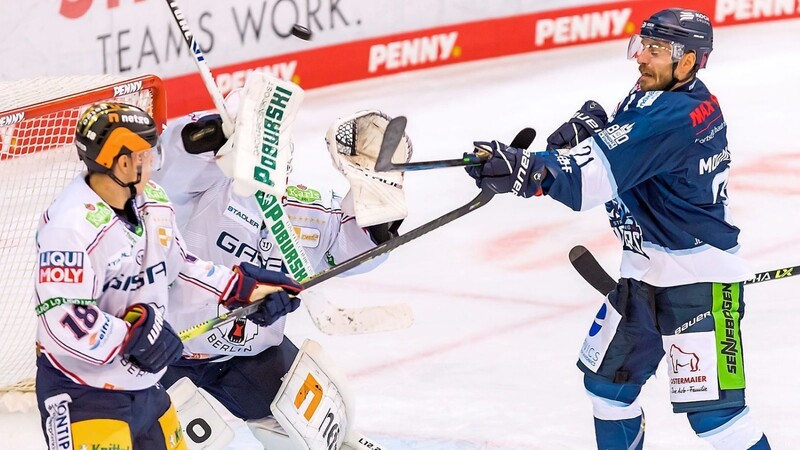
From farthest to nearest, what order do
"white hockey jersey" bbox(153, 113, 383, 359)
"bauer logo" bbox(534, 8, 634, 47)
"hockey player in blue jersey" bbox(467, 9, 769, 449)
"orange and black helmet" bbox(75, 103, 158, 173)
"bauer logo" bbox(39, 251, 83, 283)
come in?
"bauer logo" bbox(534, 8, 634, 47) → "white hockey jersey" bbox(153, 113, 383, 359) → "hockey player in blue jersey" bbox(467, 9, 769, 449) → "orange and black helmet" bbox(75, 103, 158, 173) → "bauer logo" bbox(39, 251, 83, 283)

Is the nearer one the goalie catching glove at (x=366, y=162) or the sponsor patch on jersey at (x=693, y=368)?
the goalie catching glove at (x=366, y=162)

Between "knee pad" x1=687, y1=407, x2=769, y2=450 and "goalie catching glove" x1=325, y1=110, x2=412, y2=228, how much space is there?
0.99m

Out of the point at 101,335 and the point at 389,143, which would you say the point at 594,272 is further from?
the point at 101,335

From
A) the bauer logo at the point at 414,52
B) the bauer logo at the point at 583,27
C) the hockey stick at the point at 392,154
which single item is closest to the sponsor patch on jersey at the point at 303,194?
the hockey stick at the point at 392,154

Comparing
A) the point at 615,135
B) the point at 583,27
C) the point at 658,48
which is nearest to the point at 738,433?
the point at 615,135

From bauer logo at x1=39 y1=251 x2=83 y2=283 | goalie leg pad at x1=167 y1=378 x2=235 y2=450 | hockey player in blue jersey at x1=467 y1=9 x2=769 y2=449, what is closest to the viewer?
bauer logo at x1=39 y1=251 x2=83 y2=283

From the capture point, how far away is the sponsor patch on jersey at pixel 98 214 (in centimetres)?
300

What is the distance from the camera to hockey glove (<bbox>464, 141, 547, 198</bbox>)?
134 inches

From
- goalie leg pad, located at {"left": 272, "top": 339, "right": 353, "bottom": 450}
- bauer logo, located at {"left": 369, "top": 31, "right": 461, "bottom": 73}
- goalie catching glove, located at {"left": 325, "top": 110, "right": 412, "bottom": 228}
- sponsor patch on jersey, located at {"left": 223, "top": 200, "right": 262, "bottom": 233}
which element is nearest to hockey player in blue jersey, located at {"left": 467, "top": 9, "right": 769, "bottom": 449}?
goalie catching glove, located at {"left": 325, "top": 110, "right": 412, "bottom": 228}

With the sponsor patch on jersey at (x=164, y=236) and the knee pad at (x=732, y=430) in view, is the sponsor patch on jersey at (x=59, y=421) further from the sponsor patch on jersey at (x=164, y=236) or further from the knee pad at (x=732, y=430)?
the knee pad at (x=732, y=430)

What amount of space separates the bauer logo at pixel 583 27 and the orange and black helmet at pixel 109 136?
612 cm

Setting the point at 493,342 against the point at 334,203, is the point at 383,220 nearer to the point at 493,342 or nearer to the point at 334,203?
the point at 334,203

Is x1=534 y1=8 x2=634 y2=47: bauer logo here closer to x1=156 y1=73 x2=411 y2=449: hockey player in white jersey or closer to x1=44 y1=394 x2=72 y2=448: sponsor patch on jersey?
x1=156 y1=73 x2=411 y2=449: hockey player in white jersey

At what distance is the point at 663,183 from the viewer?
3.67 m
